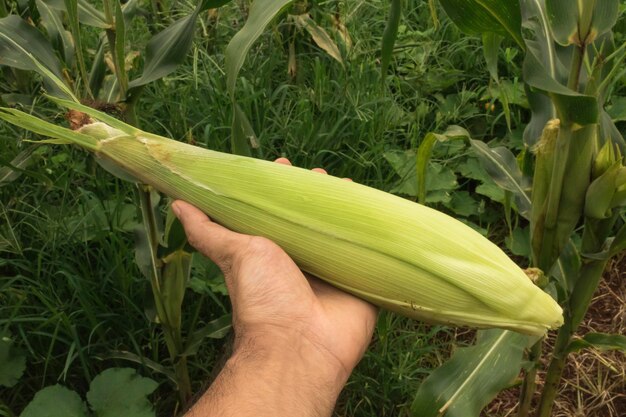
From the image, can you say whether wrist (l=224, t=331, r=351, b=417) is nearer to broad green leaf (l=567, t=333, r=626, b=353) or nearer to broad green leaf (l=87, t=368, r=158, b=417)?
broad green leaf (l=87, t=368, r=158, b=417)

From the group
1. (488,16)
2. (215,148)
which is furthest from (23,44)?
(488,16)

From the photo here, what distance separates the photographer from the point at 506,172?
1.99 metres

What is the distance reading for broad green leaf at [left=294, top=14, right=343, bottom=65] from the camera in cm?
295

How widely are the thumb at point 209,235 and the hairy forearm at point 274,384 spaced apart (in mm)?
200

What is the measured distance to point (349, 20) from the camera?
3385 mm

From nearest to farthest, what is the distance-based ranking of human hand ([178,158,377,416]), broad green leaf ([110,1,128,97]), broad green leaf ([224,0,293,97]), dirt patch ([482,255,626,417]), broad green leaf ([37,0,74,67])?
human hand ([178,158,377,416]) → broad green leaf ([224,0,293,97]) → broad green leaf ([110,1,128,97]) → broad green leaf ([37,0,74,67]) → dirt patch ([482,255,626,417])

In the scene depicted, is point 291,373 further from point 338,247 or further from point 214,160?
point 214,160

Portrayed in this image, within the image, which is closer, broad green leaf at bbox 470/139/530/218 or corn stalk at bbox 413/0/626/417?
corn stalk at bbox 413/0/626/417

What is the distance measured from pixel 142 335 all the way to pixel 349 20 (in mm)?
1924

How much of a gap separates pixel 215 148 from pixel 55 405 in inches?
45.5

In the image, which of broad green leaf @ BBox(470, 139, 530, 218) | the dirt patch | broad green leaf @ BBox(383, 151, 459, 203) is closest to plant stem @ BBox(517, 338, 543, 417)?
the dirt patch

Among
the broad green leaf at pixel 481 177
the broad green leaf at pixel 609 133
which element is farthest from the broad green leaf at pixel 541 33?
the broad green leaf at pixel 481 177

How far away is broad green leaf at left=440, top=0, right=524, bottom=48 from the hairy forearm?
Result: 819 millimetres

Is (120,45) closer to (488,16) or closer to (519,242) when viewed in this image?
(488,16)
